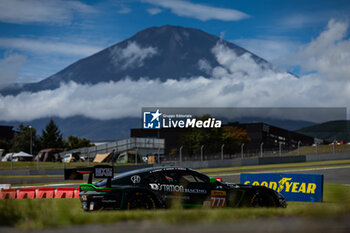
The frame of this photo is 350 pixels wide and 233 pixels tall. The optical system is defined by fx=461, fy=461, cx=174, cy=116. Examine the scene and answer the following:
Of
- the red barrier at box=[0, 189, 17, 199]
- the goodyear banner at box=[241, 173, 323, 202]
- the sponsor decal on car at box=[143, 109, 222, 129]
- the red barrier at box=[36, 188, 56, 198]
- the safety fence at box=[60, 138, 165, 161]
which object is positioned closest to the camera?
the red barrier at box=[0, 189, 17, 199]

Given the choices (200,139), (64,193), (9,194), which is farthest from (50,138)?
(9,194)

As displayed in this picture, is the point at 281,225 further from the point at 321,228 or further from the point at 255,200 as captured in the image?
the point at 255,200

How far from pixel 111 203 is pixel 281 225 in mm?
6312

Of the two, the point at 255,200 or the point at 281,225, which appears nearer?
the point at 281,225

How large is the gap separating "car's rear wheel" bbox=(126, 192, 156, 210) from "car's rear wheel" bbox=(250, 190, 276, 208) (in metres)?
2.38

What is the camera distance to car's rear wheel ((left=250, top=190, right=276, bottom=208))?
421 inches

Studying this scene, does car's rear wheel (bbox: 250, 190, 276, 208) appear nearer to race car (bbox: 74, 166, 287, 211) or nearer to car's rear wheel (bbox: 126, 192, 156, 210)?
race car (bbox: 74, 166, 287, 211)

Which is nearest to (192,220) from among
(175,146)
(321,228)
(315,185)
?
(321,228)

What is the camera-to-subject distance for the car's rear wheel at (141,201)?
9.81 metres

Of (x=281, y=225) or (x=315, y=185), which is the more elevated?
(x=281, y=225)

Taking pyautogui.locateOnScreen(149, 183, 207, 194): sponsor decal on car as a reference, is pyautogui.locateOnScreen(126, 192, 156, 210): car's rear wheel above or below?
below

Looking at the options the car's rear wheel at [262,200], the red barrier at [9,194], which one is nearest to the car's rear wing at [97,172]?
the red barrier at [9,194]

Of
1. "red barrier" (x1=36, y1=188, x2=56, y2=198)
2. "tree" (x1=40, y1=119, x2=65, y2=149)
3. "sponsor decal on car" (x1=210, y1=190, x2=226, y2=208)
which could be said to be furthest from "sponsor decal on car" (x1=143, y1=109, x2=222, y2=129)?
"sponsor decal on car" (x1=210, y1=190, x2=226, y2=208)

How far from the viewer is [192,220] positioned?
4.65m
